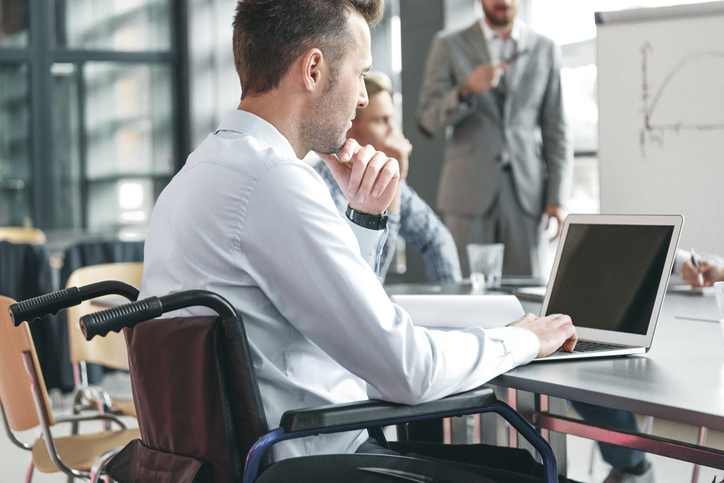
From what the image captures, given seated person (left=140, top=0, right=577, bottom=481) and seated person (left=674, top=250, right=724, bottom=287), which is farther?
seated person (left=674, top=250, right=724, bottom=287)

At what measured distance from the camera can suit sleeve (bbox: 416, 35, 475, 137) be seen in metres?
3.37

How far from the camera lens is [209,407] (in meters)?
0.94

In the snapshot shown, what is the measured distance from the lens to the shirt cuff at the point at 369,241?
51.9 inches

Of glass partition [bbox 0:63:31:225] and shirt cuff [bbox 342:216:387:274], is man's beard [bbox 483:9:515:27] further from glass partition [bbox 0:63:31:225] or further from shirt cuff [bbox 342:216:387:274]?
glass partition [bbox 0:63:31:225]

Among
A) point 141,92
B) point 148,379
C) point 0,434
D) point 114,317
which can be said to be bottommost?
point 0,434

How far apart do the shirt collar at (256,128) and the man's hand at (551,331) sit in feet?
1.45

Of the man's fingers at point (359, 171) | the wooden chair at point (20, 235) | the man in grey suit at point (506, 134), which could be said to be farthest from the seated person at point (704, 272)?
the wooden chair at point (20, 235)

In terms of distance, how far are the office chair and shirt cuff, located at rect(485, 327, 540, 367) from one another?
12cm

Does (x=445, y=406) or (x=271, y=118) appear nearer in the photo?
(x=445, y=406)

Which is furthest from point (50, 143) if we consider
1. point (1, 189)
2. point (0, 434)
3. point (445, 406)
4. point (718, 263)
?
point (445, 406)

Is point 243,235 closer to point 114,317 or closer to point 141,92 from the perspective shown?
point 114,317

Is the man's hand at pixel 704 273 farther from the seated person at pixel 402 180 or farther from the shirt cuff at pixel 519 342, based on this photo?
the shirt cuff at pixel 519 342

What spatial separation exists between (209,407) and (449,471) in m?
0.31

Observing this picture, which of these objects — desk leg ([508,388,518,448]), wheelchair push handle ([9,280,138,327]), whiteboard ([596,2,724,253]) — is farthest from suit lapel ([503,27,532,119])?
wheelchair push handle ([9,280,138,327])
